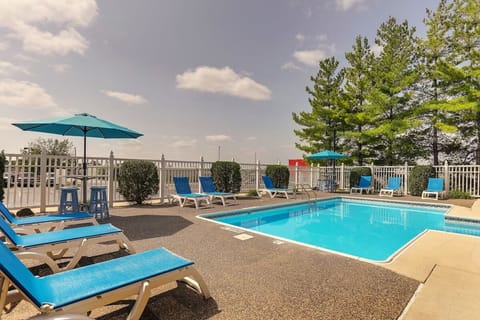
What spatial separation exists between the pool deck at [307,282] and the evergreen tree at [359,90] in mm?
15243

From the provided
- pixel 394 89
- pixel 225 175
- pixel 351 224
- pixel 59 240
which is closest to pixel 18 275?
pixel 59 240

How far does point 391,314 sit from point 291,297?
873 mm

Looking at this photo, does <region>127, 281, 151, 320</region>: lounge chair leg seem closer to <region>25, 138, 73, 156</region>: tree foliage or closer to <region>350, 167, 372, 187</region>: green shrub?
<region>350, 167, 372, 187</region>: green shrub

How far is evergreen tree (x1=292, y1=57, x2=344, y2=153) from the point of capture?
19.1 m

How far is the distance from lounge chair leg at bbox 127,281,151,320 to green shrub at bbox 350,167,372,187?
1531 cm

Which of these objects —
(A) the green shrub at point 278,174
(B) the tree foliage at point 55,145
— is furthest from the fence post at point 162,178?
(B) the tree foliage at point 55,145

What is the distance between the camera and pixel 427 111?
17.0 m

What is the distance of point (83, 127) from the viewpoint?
5.99m

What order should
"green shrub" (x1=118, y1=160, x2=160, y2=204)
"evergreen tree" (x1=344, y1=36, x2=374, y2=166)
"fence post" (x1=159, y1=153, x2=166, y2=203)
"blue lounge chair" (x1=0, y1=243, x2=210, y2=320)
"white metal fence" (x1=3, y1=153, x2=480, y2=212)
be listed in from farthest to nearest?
"evergreen tree" (x1=344, y1=36, x2=374, y2=166) → "fence post" (x1=159, y1=153, x2=166, y2=203) → "green shrub" (x1=118, y1=160, x2=160, y2=204) → "white metal fence" (x1=3, y1=153, x2=480, y2=212) → "blue lounge chair" (x1=0, y1=243, x2=210, y2=320)

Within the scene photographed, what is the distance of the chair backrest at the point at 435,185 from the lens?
37.1 ft

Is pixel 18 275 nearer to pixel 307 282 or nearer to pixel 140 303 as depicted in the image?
pixel 140 303

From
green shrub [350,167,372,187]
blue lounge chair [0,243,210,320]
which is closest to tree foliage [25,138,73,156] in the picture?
green shrub [350,167,372,187]

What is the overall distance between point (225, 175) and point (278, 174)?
140 inches

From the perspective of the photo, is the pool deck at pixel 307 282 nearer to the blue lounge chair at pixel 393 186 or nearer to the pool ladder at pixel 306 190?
the pool ladder at pixel 306 190
